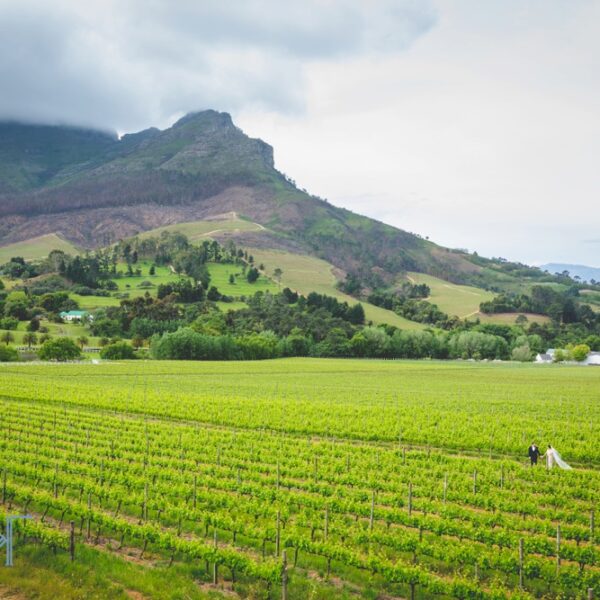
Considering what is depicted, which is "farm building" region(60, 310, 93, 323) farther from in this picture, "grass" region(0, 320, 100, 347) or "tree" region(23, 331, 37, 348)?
"tree" region(23, 331, 37, 348)

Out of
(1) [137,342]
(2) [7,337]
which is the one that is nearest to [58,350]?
(2) [7,337]

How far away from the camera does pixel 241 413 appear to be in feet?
159

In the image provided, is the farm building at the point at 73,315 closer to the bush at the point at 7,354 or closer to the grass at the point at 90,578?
the bush at the point at 7,354

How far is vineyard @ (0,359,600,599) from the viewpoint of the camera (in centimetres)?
1662

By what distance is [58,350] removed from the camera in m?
112

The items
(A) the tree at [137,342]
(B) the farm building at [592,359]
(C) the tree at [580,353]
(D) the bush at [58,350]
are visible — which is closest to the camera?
(D) the bush at [58,350]

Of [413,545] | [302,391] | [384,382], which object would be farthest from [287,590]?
[384,382]

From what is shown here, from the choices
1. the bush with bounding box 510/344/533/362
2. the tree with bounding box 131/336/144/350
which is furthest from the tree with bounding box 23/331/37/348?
the bush with bounding box 510/344/533/362

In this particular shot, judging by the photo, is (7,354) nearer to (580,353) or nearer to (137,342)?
(137,342)

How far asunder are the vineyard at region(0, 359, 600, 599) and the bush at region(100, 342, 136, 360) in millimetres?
68482

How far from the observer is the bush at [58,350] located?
112m

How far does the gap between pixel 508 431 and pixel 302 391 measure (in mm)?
31757

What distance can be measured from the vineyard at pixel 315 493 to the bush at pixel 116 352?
6848cm

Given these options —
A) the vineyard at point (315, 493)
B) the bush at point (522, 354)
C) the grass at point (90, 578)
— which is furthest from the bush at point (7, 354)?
the bush at point (522, 354)
